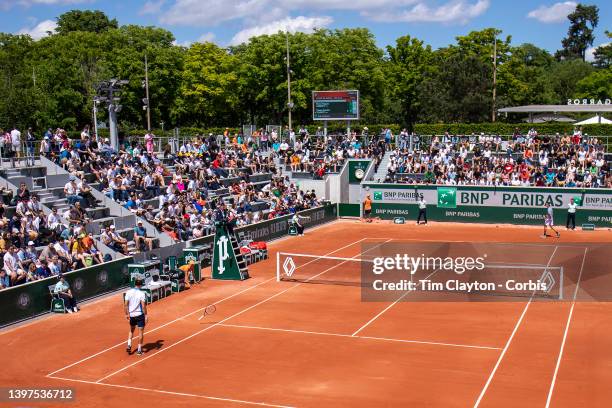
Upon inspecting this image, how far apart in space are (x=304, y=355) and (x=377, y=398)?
11.6ft

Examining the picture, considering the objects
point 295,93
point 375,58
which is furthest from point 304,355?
point 375,58

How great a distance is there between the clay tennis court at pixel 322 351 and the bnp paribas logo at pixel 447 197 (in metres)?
18.3

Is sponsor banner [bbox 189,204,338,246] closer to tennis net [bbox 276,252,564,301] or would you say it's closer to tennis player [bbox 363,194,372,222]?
tennis player [bbox 363,194,372,222]

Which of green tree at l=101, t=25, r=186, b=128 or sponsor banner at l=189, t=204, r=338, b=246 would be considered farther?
green tree at l=101, t=25, r=186, b=128

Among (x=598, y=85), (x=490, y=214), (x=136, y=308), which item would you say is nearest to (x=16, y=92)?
(x=490, y=214)

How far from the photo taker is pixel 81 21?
355 ft

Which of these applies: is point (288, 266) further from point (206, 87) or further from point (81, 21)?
point (81, 21)

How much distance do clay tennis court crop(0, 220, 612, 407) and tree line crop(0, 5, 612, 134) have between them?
46973mm

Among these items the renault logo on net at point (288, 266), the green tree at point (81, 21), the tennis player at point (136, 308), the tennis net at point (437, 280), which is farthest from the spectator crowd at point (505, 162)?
the green tree at point (81, 21)

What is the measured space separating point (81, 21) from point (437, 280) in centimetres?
9526

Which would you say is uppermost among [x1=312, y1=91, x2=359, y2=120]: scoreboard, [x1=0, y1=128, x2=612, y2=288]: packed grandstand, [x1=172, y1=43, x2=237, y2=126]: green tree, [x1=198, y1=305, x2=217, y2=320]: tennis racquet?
[x1=172, y1=43, x2=237, y2=126]: green tree

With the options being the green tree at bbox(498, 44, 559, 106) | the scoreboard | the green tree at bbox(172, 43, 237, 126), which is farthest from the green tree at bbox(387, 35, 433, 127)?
the scoreboard

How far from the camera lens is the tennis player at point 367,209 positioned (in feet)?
150

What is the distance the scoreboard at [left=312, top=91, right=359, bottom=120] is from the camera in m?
52.0
